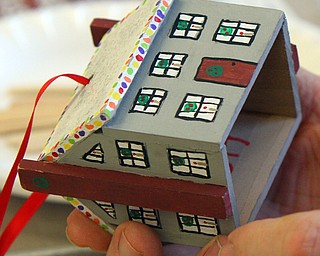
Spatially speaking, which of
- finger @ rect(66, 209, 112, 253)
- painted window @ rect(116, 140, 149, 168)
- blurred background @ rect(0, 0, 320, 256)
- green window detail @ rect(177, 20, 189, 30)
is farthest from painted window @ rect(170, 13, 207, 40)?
blurred background @ rect(0, 0, 320, 256)

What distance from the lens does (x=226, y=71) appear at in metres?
0.70

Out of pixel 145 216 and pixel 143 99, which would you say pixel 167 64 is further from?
pixel 145 216

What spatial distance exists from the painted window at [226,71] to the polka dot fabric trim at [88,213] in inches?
7.3

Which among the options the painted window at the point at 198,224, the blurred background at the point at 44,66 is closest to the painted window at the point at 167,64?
the painted window at the point at 198,224

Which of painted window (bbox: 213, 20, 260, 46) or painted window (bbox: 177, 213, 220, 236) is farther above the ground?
painted window (bbox: 213, 20, 260, 46)

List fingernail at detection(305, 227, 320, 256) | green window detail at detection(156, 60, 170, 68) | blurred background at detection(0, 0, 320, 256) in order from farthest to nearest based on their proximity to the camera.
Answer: blurred background at detection(0, 0, 320, 256), green window detail at detection(156, 60, 170, 68), fingernail at detection(305, 227, 320, 256)

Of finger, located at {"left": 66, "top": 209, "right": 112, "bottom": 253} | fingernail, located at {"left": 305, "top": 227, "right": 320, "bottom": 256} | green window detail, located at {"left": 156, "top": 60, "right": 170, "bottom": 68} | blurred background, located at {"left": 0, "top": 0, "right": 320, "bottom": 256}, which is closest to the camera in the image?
fingernail, located at {"left": 305, "top": 227, "right": 320, "bottom": 256}

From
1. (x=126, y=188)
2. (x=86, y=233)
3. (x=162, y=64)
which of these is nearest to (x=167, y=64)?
(x=162, y=64)

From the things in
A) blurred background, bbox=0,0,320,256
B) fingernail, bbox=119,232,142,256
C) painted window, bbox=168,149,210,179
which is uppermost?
painted window, bbox=168,149,210,179

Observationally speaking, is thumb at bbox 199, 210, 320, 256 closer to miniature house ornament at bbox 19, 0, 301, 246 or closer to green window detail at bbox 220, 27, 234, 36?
miniature house ornament at bbox 19, 0, 301, 246

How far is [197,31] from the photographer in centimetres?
75

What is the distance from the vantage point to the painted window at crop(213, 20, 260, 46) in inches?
28.7

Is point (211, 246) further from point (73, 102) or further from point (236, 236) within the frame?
point (73, 102)

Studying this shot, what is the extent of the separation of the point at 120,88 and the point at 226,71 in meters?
0.09
